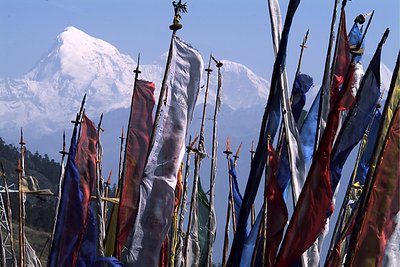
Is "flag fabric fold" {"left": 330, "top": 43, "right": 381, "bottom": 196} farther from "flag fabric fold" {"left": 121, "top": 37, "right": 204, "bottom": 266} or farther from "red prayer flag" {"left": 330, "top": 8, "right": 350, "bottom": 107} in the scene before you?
"flag fabric fold" {"left": 121, "top": 37, "right": 204, "bottom": 266}

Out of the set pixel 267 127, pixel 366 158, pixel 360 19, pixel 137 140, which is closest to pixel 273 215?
pixel 267 127

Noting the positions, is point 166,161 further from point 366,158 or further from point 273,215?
point 366,158

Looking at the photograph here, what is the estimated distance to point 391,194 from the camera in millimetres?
9664

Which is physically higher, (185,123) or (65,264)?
(185,123)

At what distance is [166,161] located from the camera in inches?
475

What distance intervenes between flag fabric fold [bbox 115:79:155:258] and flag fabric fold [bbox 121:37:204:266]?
59cm

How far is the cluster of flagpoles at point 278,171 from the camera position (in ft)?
32.1

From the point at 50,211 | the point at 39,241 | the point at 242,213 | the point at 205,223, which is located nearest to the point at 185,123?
the point at 242,213

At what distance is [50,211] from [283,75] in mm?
69270

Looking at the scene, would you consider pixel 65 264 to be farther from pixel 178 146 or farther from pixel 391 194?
pixel 391 194

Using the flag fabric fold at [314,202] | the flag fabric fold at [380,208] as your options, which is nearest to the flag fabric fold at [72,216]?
the flag fabric fold at [314,202]

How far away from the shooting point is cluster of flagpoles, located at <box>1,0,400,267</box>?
385 inches

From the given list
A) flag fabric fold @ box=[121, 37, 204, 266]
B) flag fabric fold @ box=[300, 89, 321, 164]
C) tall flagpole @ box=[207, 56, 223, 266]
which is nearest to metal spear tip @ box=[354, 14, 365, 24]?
A: flag fabric fold @ box=[300, 89, 321, 164]

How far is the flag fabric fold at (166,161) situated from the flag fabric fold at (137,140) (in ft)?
1.93
